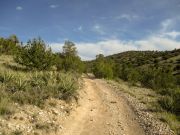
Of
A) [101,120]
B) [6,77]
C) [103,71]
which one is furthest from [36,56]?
[103,71]

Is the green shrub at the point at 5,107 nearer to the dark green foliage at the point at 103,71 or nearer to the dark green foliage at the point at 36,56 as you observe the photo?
the dark green foliage at the point at 36,56

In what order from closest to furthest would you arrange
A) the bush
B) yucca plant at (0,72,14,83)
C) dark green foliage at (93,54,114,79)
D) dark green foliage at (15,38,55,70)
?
1. yucca plant at (0,72,14,83)
2. dark green foliage at (15,38,55,70)
3. dark green foliage at (93,54,114,79)
4. the bush

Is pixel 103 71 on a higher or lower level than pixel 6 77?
higher

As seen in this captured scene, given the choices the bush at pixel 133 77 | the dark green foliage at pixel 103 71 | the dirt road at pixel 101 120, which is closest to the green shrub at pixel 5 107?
the dirt road at pixel 101 120

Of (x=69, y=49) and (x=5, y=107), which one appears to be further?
(x=69, y=49)

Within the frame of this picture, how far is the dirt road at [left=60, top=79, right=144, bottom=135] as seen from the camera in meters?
10.3

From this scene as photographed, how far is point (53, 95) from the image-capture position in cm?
1316

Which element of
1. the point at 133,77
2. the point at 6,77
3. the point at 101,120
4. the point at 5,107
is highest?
the point at 6,77

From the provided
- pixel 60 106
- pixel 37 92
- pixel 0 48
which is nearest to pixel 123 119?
pixel 60 106

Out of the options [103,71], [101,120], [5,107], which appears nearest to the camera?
[5,107]

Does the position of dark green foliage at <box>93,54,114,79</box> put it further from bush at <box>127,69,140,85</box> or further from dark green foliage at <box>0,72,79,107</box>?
dark green foliage at <box>0,72,79,107</box>

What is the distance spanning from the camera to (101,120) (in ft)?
38.8

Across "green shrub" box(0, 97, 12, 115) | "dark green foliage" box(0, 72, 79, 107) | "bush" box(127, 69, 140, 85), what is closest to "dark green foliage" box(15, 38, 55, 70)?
"dark green foliage" box(0, 72, 79, 107)

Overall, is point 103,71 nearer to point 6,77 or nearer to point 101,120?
point 6,77
